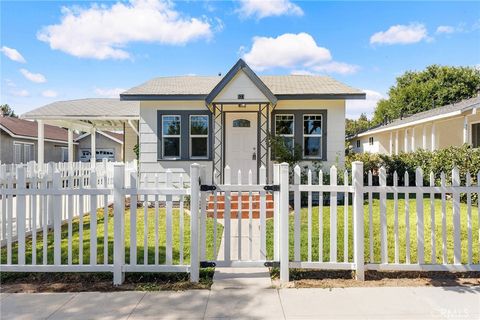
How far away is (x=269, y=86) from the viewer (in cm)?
1186

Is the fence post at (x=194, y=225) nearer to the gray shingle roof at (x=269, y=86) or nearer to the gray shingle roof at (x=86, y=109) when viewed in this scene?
the gray shingle roof at (x=269, y=86)

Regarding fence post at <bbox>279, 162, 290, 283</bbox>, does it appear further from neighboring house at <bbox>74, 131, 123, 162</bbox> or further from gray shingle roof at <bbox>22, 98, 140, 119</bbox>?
neighboring house at <bbox>74, 131, 123, 162</bbox>

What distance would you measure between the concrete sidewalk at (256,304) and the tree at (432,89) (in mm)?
32795

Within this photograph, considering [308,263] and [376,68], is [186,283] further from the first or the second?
[376,68]

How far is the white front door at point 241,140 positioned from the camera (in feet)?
36.5

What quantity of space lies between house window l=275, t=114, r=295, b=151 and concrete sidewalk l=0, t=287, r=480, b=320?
25.3 feet

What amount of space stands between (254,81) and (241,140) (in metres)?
2.21

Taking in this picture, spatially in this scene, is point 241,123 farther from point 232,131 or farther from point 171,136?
point 171,136

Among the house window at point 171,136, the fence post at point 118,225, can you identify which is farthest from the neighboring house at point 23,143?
the fence post at point 118,225

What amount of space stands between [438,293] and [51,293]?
4.44 meters

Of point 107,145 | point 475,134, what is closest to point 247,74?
point 475,134

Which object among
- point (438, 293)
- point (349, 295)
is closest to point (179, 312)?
point (349, 295)

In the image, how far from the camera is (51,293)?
12.1ft

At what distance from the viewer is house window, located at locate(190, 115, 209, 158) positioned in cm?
1110
